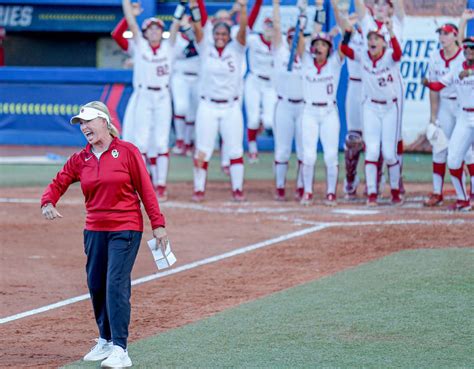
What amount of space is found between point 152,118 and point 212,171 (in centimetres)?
375

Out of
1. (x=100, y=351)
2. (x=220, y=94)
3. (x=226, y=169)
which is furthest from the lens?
(x=226, y=169)

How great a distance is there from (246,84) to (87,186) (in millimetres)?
12831

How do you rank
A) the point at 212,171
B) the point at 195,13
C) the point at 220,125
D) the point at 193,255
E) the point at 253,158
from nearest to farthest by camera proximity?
the point at 193,255
the point at 195,13
the point at 220,125
the point at 212,171
the point at 253,158

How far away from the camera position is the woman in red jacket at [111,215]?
685 centimetres

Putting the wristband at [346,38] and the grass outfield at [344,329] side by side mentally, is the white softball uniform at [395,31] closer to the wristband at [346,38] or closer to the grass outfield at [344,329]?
the wristband at [346,38]

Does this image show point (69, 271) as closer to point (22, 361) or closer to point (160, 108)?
point (22, 361)

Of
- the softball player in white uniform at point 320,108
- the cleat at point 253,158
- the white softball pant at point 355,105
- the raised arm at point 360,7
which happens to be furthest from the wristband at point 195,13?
the cleat at point 253,158

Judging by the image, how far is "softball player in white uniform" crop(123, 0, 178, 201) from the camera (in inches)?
574

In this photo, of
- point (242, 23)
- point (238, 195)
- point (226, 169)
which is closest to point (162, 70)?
point (242, 23)

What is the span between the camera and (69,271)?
34.2 ft

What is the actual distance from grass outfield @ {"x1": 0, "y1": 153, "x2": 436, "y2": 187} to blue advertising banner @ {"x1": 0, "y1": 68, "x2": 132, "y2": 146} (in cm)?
209

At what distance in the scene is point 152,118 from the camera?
14.8m

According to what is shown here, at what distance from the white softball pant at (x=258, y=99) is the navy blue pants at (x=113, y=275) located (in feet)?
40.6

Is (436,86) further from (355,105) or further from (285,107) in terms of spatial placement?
(285,107)
